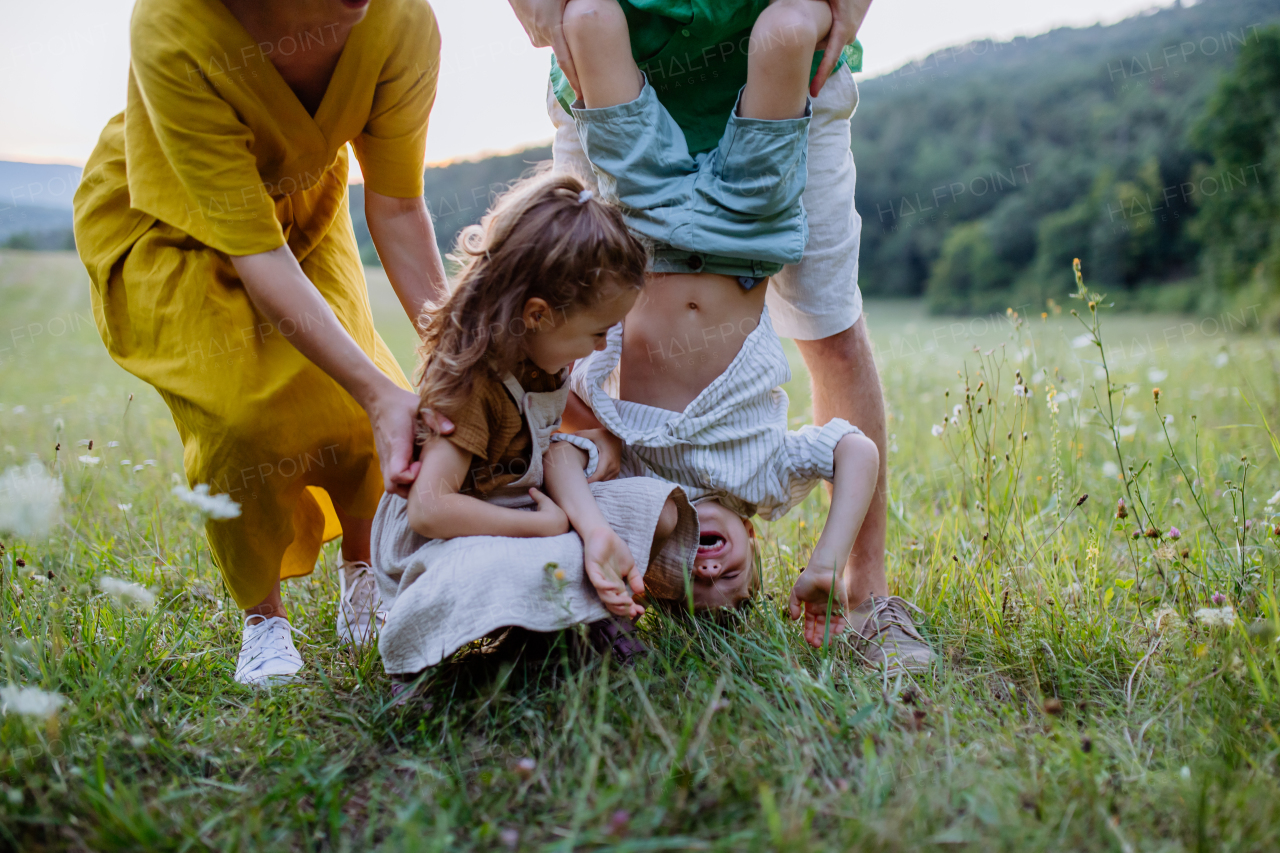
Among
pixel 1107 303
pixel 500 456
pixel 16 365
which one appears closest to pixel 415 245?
pixel 500 456

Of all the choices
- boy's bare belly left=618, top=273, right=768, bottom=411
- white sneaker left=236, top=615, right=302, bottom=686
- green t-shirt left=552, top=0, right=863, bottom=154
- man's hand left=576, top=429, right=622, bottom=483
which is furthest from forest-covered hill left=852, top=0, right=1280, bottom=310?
white sneaker left=236, top=615, right=302, bottom=686

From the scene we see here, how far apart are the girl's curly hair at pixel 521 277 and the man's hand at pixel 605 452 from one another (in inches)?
11.6

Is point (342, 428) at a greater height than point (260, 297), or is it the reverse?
point (260, 297)

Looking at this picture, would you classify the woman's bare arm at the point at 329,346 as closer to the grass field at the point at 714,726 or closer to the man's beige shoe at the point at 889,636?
the grass field at the point at 714,726

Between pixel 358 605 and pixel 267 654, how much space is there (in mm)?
295

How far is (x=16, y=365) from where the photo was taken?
11.0 metres

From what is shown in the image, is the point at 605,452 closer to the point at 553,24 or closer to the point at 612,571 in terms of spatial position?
the point at 612,571

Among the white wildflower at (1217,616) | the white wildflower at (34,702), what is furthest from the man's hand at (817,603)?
the white wildflower at (34,702)

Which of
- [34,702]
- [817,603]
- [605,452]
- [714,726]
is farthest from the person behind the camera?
[605,452]

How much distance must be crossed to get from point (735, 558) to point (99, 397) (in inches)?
285

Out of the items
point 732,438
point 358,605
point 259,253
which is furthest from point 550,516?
point 259,253

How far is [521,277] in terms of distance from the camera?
5.93ft

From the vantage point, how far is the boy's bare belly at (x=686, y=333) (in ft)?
6.85

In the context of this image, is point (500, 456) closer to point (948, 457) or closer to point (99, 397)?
point (948, 457)
